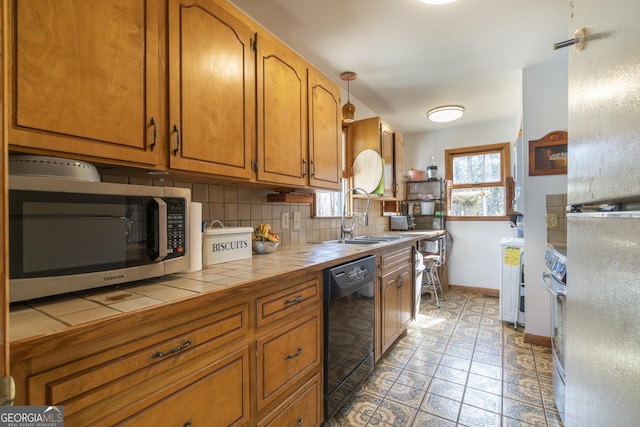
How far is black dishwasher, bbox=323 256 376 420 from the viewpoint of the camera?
1.41 m

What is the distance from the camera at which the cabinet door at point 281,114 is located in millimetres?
1521

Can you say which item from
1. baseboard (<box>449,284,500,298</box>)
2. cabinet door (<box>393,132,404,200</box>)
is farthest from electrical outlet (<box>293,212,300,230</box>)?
baseboard (<box>449,284,500,298</box>)

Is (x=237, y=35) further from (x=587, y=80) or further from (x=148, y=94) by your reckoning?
(x=587, y=80)

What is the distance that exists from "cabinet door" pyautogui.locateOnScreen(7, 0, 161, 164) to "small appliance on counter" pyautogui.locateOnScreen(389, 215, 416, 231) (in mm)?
3299

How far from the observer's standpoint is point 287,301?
117 centimetres

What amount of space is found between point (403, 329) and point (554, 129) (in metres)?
2.11

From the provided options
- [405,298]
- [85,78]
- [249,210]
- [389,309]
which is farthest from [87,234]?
[405,298]

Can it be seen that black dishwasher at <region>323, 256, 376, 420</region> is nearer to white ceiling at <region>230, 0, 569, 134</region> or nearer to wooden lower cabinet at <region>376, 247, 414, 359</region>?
wooden lower cabinet at <region>376, 247, 414, 359</region>

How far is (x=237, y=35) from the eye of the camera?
54.0 inches

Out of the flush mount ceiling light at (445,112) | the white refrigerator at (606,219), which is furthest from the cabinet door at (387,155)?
the white refrigerator at (606,219)

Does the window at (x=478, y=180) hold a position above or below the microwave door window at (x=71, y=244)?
above

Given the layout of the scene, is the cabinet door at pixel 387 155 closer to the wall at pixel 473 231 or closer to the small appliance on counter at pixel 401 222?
the small appliance on counter at pixel 401 222

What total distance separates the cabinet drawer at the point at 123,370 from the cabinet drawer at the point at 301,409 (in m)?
0.45

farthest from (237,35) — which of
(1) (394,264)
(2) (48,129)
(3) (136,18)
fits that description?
(1) (394,264)
